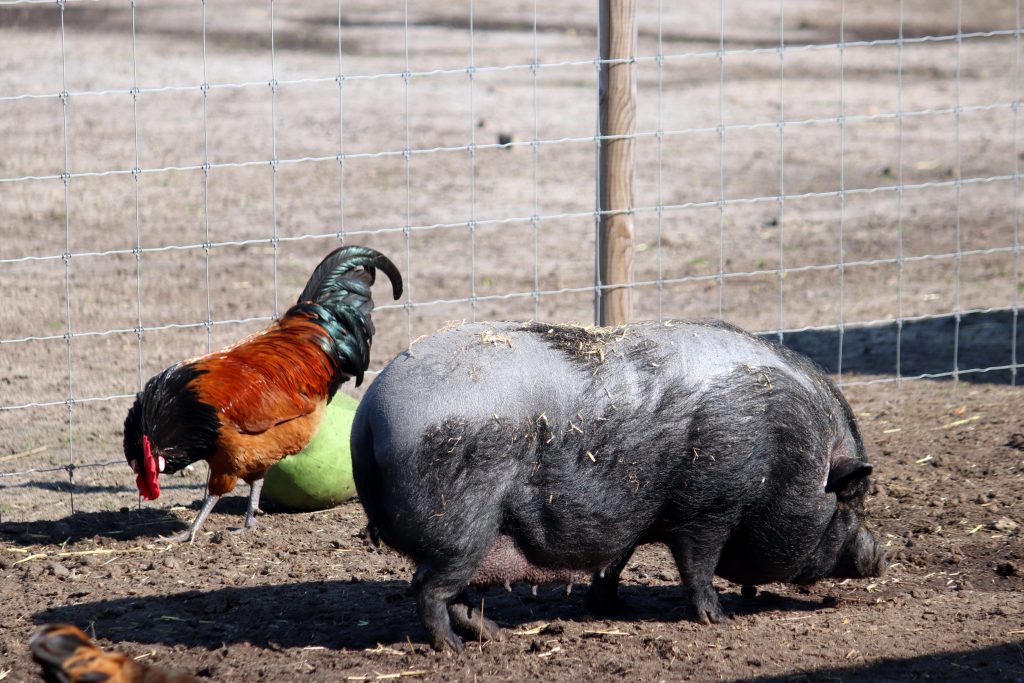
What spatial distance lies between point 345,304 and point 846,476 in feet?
8.71

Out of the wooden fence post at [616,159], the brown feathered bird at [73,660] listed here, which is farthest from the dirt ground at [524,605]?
the wooden fence post at [616,159]

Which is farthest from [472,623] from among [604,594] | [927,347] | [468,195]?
[468,195]

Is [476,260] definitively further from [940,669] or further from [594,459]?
[940,669]

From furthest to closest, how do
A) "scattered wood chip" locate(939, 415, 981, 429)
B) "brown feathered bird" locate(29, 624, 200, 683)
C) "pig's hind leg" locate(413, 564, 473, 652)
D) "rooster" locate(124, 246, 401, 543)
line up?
"scattered wood chip" locate(939, 415, 981, 429) < "rooster" locate(124, 246, 401, 543) < "pig's hind leg" locate(413, 564, 473, 652) < "brown feathered bird" locate(29, 624, 200, 683)

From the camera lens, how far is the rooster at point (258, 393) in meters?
5.88

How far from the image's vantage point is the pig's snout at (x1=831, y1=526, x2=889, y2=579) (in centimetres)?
509

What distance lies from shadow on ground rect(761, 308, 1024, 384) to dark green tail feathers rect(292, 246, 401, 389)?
113 inches

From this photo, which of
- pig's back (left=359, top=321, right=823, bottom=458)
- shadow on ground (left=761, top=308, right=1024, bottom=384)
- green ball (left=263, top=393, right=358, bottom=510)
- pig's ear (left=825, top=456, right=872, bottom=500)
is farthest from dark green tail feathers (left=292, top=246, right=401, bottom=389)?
shadow on ground (left=761, top=308, right=1024, bottom=384)

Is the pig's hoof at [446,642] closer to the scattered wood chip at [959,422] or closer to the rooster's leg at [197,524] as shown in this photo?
the rooster's leg at [197,524]

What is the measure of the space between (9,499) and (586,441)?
3.20 metres

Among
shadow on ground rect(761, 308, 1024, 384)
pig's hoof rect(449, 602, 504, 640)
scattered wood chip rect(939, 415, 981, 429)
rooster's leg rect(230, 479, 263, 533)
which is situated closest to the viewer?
pig's hoof rect(449, 602, 504, 640)

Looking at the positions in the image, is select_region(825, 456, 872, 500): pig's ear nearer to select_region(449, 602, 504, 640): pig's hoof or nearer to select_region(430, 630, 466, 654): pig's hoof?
select_region(449, 602, 504, 640): pig's hoof

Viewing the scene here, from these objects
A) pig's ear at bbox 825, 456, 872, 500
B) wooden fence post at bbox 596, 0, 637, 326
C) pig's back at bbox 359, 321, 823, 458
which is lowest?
pig's ear at bbox 825, 456, 872, 500

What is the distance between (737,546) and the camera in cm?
497
